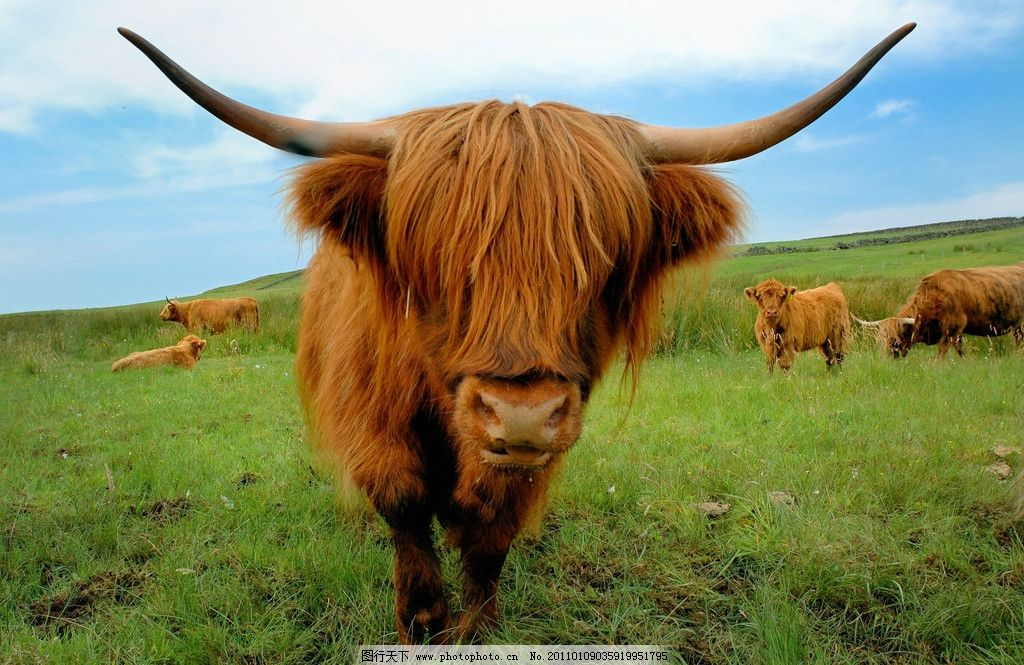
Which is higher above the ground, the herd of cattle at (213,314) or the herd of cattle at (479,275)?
the herd of cattle at (479,275)


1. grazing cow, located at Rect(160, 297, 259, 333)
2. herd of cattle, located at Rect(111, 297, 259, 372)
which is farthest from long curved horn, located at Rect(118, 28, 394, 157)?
grazing cow, located at Rect(160, 297, 259, 333)

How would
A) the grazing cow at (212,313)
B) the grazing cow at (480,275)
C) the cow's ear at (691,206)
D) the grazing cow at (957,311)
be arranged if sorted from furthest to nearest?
the grazing cow at (212,313) → the grazing cow at (957,311) → the cow's ear at (691,206) → the grazing cow at (480,275)

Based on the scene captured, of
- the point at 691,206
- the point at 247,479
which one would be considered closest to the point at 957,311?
the point at 691,206

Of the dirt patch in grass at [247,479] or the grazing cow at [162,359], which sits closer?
the dirt patch in grass at [247,479]

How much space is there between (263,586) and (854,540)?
102 inches

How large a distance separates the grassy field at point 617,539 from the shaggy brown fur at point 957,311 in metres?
4.90

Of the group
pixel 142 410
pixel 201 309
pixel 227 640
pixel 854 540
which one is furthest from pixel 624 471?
pixel 201 309

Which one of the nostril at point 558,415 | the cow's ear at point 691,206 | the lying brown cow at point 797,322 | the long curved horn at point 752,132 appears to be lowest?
the lying brown cow at point 797,322

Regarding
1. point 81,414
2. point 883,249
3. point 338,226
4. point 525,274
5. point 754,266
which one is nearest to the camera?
point 525,274

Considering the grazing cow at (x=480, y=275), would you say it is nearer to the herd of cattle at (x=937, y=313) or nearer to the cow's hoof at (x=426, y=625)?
the cow's hoof at (x=426, y=625)

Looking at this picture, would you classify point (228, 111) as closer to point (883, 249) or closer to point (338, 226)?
point (338, 226)

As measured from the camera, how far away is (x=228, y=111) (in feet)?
6.56

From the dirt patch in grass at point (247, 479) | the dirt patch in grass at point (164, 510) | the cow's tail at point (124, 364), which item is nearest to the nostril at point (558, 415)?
the dirt patch in grass at point (164, 510)

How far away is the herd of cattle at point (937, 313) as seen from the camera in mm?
9992
